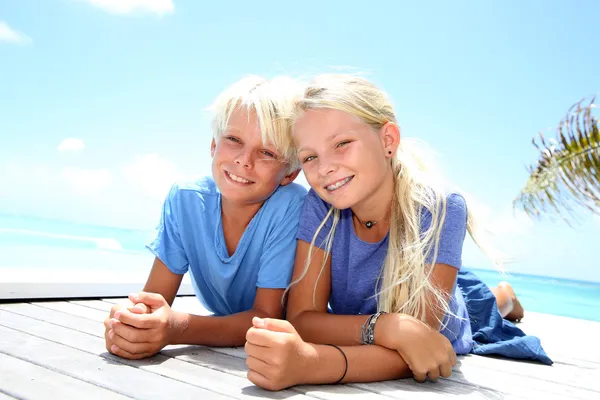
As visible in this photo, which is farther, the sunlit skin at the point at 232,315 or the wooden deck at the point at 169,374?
the sunlit skin at the point at 232,315

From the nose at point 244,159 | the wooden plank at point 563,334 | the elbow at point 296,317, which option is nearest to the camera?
the elbow at point 296,317

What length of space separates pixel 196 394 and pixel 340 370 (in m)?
0.45

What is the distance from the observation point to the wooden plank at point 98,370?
146 centimetres

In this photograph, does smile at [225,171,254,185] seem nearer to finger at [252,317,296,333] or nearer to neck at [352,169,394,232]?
neck at [352,169,394,232]

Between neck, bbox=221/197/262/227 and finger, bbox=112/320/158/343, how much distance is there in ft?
2.55

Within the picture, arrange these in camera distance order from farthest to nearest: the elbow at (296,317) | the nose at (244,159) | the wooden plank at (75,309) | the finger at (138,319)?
1. the wooden plank at (75,309)
2. the nose at (244,159)
3. the elbow at (296,317)
4. the finger at (138,319)

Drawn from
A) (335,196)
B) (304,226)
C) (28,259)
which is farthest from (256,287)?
(28,259)

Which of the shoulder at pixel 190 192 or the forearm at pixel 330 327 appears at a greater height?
the shoulder at pixel 190 192

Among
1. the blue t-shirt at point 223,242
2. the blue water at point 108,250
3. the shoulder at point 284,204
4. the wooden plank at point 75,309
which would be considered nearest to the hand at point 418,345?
the blue t-shirt at point 223,242

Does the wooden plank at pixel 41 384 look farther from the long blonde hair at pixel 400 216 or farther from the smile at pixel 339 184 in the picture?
the smile at pixel 339 184

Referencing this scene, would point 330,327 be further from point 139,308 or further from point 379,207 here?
point 139,308

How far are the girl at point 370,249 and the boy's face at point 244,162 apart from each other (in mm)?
187

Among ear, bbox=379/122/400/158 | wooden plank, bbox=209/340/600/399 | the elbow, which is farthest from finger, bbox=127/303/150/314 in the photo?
ear, bbox=379/122/400/158

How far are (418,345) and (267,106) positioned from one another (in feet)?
3.71
